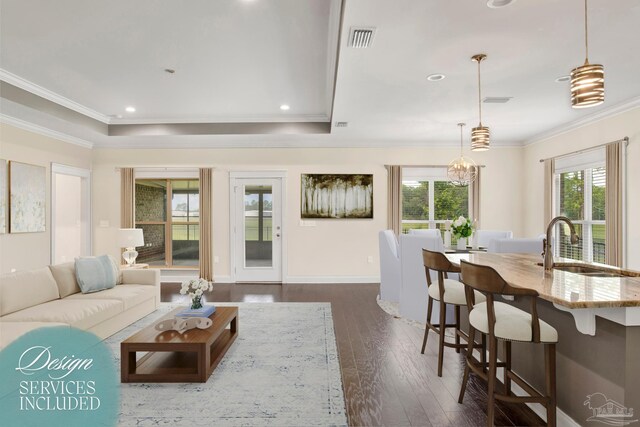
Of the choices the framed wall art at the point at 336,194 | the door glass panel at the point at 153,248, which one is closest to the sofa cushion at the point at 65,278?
the framed wall art at the point at 336,194

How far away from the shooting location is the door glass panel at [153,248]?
7.88 m

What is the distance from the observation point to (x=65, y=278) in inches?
149

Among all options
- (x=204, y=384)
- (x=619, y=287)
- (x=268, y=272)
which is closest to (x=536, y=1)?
(x=619, y=287)

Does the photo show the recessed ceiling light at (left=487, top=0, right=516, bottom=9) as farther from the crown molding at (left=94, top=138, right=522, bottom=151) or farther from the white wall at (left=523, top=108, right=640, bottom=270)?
the crown molding at (left=94, top=138, right=522, bottom=151)

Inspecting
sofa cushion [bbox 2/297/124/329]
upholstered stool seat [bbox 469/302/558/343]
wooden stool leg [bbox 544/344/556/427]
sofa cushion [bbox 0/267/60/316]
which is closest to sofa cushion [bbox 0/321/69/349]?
sofa cushion [bbox 2/297/124/329]

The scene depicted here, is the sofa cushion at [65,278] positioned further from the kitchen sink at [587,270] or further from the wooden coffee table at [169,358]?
the kitchen sink at [587,270]

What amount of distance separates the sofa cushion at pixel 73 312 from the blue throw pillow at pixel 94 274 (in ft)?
0.80

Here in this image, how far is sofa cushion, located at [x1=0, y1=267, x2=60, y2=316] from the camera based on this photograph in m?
3.10

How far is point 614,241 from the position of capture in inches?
178

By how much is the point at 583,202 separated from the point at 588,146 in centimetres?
85

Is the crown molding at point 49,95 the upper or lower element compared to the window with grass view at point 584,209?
upper

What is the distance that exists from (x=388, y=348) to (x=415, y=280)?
1.01 metres

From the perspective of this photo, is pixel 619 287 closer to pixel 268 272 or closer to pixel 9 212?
pixel 268 272

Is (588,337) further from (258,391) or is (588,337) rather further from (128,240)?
(128,240)
